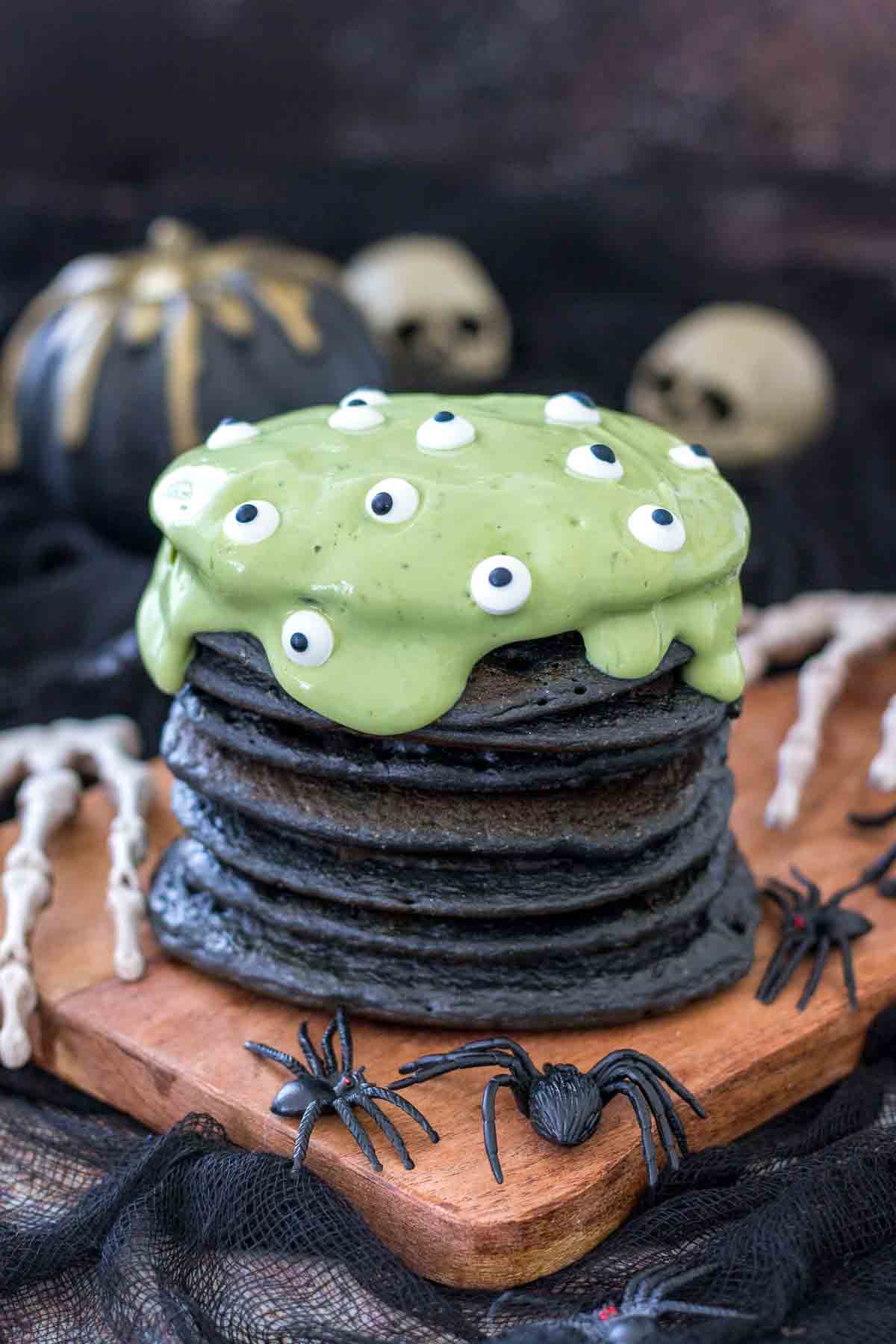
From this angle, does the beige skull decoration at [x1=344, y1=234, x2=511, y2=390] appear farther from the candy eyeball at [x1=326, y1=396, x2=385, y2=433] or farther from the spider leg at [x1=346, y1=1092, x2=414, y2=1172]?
the spider leg at [x1=346, y1=1092, x2=414, y2=1172]

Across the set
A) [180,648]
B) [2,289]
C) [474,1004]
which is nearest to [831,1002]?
[474,1004]

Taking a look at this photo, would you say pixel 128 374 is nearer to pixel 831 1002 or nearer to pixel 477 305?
pixel 477 305

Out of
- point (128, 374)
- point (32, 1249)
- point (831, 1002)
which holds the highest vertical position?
point (128, 374)

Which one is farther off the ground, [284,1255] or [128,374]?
[128,374]

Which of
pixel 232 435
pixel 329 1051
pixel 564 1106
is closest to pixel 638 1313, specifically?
pixel 564 1106

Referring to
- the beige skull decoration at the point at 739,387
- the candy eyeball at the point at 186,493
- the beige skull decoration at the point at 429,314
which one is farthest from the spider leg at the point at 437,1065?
the beige skull decoration at the point at 429,314

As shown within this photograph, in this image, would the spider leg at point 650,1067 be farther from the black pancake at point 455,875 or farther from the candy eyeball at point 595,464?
the candy eyeball at point 595,464

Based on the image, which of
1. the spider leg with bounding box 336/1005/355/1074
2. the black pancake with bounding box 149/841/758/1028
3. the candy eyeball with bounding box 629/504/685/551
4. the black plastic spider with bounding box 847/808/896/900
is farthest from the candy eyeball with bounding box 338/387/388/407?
the black plastic spider with bounding box 847/808/896/900

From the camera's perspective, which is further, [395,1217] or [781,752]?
[781,752]
